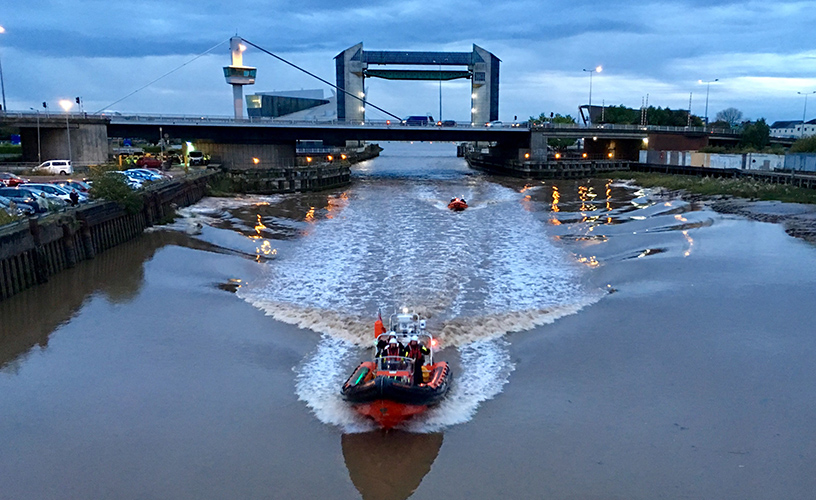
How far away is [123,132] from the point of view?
74.9 m

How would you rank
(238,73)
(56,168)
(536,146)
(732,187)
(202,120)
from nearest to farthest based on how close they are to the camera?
(56,168) → (732,187) → (202,120) → (536,146) → (238,73)

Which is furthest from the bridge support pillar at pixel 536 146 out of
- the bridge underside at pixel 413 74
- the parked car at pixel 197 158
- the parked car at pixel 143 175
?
the parked car at pixel 143 175

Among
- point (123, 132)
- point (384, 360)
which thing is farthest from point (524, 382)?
point (123, 132)

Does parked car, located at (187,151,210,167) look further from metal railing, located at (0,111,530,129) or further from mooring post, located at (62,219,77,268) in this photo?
mooring post, located at (62,219,77,268)

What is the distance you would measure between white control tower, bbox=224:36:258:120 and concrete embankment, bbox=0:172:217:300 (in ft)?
225

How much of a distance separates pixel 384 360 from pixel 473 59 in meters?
105

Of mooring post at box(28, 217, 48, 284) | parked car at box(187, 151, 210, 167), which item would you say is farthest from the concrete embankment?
parked car at box(187, 151, 210, 167)

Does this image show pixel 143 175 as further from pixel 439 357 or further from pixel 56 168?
pixel 439 357

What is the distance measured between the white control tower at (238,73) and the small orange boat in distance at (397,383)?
94.2 metres

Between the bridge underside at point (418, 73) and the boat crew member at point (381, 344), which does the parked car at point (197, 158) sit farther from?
the boat crew member at point (381, 344)

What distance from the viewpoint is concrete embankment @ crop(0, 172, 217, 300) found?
2352cm

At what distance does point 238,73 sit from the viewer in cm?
10500

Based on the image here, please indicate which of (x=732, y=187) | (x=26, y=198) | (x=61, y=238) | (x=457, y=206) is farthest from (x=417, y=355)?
(x=732, y=187)

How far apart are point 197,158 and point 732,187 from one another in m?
61.5
